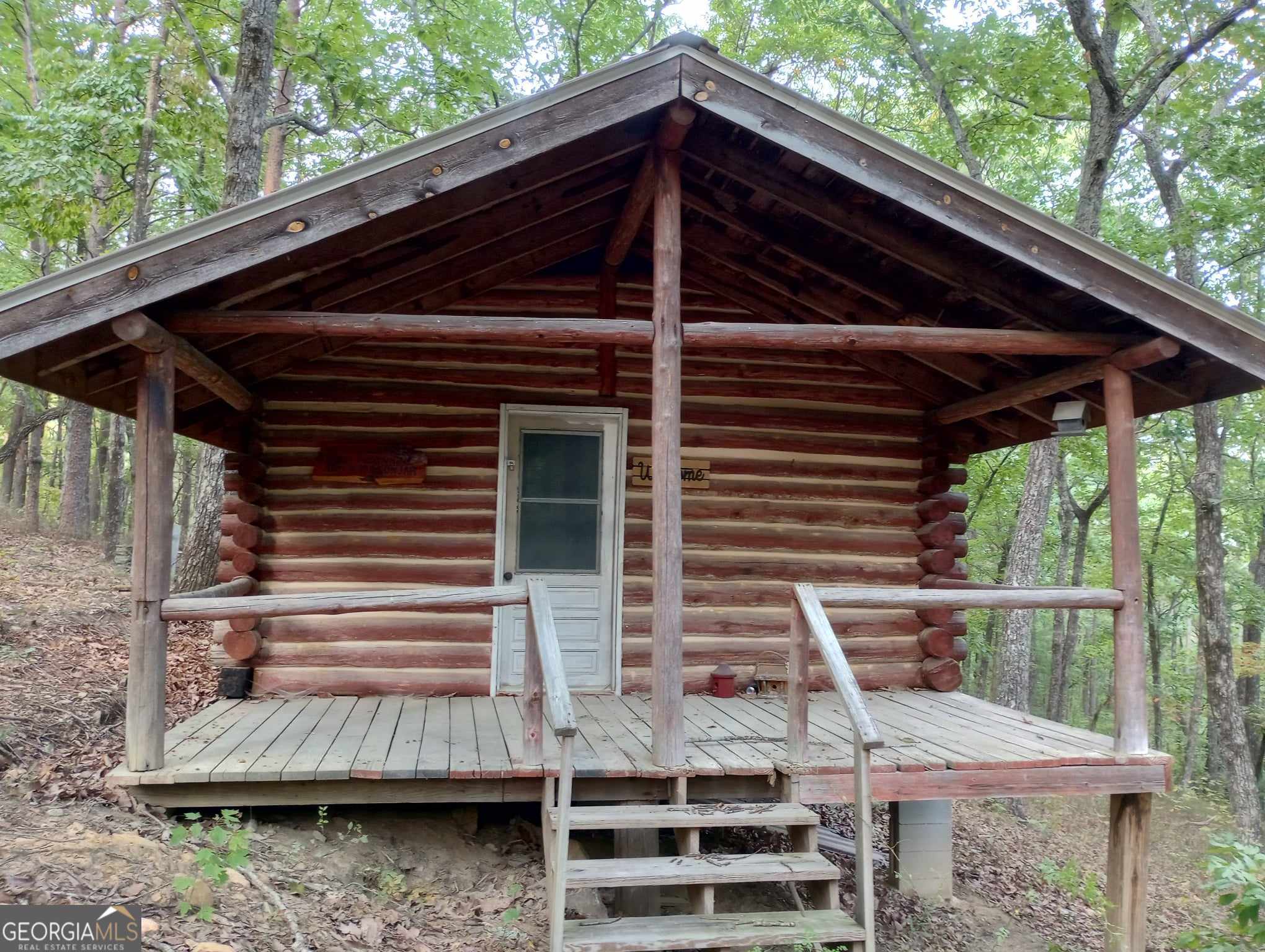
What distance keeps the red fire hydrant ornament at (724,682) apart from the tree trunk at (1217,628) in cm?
901

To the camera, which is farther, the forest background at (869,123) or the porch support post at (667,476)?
the forest background at (869,123)

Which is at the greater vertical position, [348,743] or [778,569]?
[778,569]

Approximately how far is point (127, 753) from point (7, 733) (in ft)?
4.31

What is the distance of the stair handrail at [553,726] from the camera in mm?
3781

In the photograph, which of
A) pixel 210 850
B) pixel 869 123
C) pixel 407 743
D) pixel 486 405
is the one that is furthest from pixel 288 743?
pixel 869 123

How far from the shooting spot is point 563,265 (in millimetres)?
7137

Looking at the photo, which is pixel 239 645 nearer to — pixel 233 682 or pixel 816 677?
pixel 233 682

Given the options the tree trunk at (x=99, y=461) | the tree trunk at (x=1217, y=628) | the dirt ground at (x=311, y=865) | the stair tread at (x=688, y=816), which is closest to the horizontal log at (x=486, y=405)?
the dirt ground at (x=311, y=865)

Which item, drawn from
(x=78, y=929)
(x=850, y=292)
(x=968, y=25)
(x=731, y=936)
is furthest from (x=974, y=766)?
(x=968, y=25)

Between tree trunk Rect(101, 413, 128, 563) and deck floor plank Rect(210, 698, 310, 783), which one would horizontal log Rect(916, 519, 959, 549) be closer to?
deck floor plank Rect(210, 698, 310, 783)

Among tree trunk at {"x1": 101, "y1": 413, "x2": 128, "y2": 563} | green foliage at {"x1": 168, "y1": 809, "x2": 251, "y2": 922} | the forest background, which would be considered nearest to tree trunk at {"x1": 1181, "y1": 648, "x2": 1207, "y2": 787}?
the forest background

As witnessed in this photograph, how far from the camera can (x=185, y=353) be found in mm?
4926

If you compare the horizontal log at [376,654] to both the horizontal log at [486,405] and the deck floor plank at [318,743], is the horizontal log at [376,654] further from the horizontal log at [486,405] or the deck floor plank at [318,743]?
the horizontal log at [486,405]

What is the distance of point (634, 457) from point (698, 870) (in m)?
3.71
